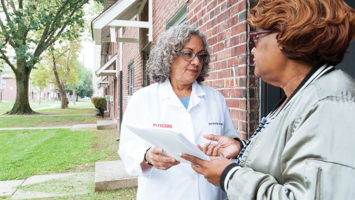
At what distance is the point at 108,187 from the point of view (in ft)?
14.4

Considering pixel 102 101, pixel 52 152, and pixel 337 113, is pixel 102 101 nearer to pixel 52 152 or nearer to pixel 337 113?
pixel 52 152

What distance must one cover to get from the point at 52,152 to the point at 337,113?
786 cm

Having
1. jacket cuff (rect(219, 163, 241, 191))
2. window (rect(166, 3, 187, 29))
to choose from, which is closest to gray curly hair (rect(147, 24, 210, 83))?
jacket cuff (rect(219, 163, 241, 191))

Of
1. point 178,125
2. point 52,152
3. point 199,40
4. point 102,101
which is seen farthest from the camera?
point 102,101

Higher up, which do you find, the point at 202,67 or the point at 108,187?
the point at 202,67

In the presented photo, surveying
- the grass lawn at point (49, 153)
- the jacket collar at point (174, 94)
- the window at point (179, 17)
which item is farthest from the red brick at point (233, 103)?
the grass lawn at point (49, 153)

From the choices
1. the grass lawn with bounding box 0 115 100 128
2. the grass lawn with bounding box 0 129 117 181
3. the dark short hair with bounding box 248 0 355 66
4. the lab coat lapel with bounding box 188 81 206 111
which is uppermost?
the dark short hair with bounding box 248 0 355 66

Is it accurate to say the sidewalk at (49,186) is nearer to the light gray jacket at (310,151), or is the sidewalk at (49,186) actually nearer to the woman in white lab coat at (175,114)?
the woman in white lab coat at (175,114)

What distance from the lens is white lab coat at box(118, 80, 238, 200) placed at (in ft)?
5.78

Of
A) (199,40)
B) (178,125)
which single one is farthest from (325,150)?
(199,40)

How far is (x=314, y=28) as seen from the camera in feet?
3.16

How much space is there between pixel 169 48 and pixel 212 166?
1088 mm

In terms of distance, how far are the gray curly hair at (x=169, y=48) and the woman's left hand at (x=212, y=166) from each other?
0.94 meters

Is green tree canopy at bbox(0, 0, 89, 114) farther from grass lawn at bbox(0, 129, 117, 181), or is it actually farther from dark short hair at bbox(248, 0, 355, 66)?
dark short hair at bbox(248, 0, 355, 66)
